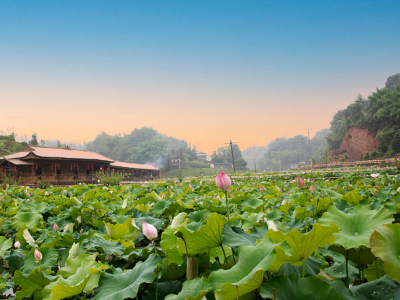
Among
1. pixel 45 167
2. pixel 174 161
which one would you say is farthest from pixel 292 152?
pixel 45 167

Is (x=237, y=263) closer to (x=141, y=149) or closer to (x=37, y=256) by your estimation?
(x=37, y=256)

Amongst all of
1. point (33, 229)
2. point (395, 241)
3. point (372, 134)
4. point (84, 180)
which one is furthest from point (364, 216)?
point (372, 134)

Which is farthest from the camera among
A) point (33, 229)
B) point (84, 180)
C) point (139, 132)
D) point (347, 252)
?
point (139, 132)

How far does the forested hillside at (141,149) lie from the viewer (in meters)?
60.2

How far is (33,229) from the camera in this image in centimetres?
187

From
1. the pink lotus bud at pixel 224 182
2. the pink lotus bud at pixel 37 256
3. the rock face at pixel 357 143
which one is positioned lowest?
the pink lotus bud at pixel 37 256

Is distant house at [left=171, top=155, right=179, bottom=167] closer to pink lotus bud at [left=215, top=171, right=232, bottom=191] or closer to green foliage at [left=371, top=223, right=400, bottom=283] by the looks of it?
pink lotus bud at [left=215, top=171, right=232, bottom=191]

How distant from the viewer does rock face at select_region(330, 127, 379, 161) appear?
3612cm

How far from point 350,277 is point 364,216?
242 mm

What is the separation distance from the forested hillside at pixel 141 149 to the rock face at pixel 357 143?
30524mm

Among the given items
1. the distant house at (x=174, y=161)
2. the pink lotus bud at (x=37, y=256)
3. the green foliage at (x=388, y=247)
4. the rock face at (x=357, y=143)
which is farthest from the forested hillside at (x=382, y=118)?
the pink lotus bud at (x=37, y=256)

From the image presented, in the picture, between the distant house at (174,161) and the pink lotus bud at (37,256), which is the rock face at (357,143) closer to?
the distant house at (174,161)

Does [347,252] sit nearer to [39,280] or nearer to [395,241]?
[395,241]

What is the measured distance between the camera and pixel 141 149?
208 feet
